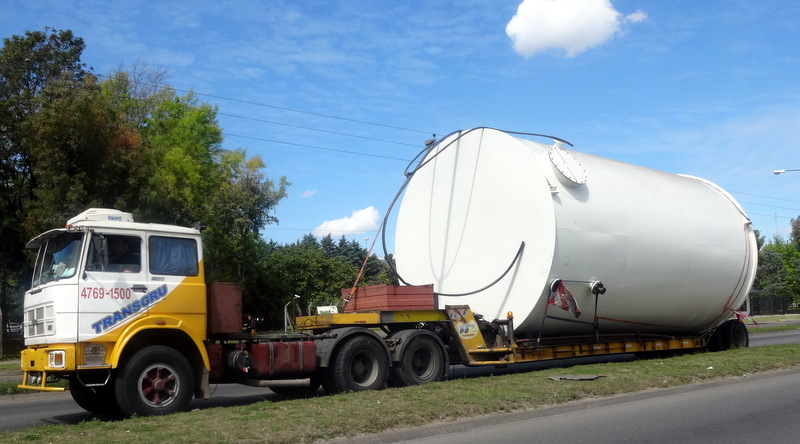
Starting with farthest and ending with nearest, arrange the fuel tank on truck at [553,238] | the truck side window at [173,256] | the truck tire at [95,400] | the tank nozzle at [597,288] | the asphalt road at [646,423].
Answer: the tank nozzle at [597,288] → the fuel tank on truck at [553,238] → the truck tire at [95,400] → the truck side window at [173,256] → the asphalt road at [646,423]

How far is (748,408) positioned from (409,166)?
26.3 ft

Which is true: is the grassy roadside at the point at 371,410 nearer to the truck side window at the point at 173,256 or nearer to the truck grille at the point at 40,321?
the truck grille at the point at 40,321

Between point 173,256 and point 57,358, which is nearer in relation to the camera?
point 57,358

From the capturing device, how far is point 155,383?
10.0m

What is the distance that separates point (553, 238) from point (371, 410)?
211 inches

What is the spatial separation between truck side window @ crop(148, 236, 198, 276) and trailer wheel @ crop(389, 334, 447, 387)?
3720mm

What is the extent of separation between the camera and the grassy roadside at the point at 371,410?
812cm

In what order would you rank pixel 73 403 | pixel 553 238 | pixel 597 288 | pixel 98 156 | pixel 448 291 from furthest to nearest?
pixel 98 156
pixel 448 291
pixel 597 288
pixel 553 238
pixel 73 403

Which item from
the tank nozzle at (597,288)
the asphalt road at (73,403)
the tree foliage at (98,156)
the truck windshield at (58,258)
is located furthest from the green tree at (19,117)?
the tank nozzle at (597,288)

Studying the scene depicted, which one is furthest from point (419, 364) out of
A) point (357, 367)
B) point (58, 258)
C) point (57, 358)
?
point (58, 258)

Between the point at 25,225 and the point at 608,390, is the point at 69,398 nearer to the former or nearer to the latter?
the point at 608,390

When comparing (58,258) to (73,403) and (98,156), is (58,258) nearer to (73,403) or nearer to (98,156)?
(73,403)

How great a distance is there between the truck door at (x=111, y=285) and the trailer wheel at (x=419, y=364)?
4306 mm

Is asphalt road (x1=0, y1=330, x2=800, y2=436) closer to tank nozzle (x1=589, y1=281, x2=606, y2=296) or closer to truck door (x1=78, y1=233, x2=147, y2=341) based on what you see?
truck door (x1=78, y1=233, x2=147, y2=341)
